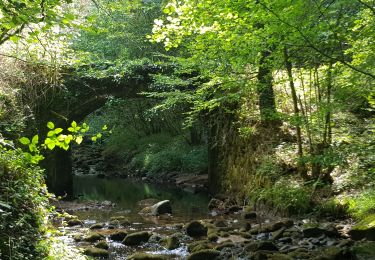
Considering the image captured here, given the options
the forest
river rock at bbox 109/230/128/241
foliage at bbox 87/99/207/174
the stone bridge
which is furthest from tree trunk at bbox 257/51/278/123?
foliage at bbox 87/99/207/174

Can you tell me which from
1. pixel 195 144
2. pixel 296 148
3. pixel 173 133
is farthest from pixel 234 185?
pixel 173 133

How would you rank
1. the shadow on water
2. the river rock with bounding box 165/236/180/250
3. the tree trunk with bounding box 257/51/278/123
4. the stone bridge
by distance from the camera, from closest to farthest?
1. the river rock with bounding box 165/236/180/250
2. the tree trunk with bounding box 257/51/278/123
3. the shadow on water
4. the stone bridge

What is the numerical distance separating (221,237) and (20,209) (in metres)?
4.74

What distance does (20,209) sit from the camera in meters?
4.92

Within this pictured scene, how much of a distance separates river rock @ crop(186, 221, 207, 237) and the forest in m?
0.03

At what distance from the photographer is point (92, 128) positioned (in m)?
27.7

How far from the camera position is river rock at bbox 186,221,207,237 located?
8.98 meters

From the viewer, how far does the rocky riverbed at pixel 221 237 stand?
673 cm

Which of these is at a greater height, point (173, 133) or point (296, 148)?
point (173, 133)

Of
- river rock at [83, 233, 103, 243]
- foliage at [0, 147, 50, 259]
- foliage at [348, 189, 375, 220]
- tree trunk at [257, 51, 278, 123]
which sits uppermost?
tree trunk at [257, 51, 278, 123]

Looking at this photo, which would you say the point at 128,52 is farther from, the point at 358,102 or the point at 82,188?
the point at 358,102

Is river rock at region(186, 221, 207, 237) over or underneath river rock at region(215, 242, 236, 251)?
over

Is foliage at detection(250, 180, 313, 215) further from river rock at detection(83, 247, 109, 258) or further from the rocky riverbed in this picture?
river rock at detection(83, 247, 109, 258)

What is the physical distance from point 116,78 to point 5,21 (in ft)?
39.3
